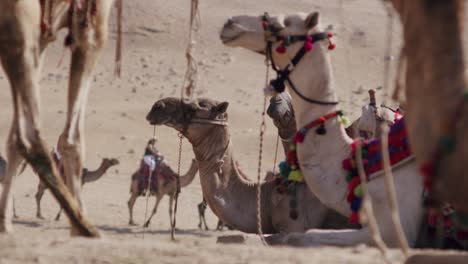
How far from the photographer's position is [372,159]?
7.99m

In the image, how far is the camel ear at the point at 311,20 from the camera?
26.9ft

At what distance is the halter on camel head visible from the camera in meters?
8.22

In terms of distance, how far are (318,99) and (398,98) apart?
3.71m

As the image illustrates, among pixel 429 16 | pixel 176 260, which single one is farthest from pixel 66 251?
pixel 429 16

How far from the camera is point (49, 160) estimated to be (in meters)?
7.05

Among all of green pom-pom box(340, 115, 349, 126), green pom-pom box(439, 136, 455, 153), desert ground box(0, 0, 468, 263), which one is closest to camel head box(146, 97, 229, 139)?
desert ground box(0, 0, 468, 263)

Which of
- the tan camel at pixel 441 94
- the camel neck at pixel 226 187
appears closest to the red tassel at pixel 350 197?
the camel neck at pixel 226 187

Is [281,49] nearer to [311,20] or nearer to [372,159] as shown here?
[311,20]

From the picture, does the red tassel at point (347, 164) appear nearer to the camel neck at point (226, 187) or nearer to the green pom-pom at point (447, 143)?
the camel neck at point (226, 187)

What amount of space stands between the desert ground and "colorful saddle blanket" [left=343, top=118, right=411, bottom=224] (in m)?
0.86

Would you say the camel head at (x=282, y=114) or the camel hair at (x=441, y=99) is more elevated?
the camel hair at (x=441, y=99)

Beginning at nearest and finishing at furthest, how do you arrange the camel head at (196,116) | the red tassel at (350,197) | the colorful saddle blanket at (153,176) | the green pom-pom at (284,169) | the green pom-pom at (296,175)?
1. the red tassel at (350,197)
2. the green pom-pom at (296,175)
3. the green pom-pom at (284,169)
4. the camel head at (196,116)
5. the colorful saddle blanket at (153,176)

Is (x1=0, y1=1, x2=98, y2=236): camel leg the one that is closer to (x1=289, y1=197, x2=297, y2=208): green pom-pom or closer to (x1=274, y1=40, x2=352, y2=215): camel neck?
(x1=274, y1=40, x2=352, y2=215): camel neck

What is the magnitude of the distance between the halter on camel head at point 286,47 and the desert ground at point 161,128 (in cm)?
61
